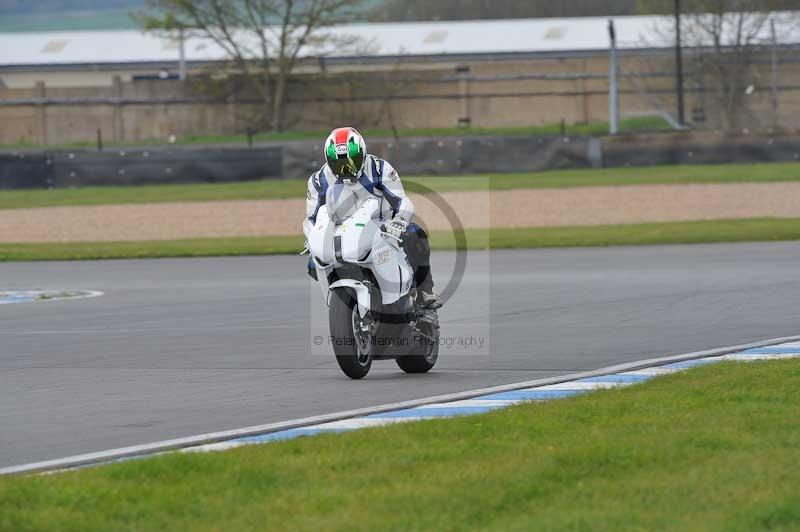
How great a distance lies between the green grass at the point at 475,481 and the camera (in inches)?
233

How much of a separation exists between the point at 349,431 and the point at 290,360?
3.99m

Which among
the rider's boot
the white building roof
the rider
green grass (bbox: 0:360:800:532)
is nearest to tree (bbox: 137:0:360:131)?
the white building roof

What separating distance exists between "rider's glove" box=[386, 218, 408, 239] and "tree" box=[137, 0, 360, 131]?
47.7 meters

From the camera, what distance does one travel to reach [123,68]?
71.2 m

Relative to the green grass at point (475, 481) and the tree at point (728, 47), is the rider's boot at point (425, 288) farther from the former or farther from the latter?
the tree at point (728, 47)

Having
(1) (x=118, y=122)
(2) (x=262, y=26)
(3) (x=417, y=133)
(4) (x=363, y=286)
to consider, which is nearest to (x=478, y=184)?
(3) (x=417, y=133)

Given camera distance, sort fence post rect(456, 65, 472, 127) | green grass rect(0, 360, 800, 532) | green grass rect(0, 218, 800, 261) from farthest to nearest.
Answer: fence post rect(456, 65, 472, 127), green grass rect(0, 218, 800, 261), green grass rect(0, 360, 800, 532)

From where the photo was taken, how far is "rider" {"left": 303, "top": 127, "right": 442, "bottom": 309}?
10.5 meters

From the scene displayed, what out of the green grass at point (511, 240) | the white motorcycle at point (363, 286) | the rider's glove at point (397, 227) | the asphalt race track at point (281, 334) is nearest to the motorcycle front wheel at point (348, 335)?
the white motorcycle at point (363, 286)

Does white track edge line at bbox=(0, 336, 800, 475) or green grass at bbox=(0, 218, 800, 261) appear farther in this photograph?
green grass at bbox=(0, 218, 800, 261)

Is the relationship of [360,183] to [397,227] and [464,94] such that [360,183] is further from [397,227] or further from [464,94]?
[464,94]

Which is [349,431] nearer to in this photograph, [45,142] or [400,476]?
[400,476]

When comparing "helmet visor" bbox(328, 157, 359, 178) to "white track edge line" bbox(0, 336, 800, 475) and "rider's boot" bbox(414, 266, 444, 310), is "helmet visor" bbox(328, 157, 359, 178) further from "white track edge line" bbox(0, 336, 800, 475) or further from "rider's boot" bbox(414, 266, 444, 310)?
"white track edge line" bbox(0, 336, 800, 475)

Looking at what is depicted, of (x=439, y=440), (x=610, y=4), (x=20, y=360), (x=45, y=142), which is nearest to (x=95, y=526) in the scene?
(x=439, y=440)
